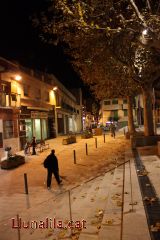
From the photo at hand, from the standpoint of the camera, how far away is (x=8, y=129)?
23688mm

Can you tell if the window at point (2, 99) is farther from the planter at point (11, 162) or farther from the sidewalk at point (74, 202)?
the sidewalk at point (74, 202)

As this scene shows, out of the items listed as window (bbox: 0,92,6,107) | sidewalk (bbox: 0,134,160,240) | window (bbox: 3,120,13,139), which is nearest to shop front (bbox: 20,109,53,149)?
window (bbox: 3,120,13,139)

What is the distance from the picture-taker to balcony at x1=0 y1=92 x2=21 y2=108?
22694 mm

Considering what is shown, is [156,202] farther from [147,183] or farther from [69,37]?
[69,37]

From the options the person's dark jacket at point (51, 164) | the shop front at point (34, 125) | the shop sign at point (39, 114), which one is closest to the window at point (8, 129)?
the shop front at point (34, 125)

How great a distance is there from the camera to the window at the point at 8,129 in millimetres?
22922

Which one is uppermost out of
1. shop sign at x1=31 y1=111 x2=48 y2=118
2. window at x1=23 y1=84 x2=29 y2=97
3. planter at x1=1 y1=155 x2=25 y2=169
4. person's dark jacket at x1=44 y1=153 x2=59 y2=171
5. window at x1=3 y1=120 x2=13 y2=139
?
window at x1=23 y1=84 x2=29 y2=97

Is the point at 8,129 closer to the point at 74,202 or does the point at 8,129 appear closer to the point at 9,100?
the point at 9,100

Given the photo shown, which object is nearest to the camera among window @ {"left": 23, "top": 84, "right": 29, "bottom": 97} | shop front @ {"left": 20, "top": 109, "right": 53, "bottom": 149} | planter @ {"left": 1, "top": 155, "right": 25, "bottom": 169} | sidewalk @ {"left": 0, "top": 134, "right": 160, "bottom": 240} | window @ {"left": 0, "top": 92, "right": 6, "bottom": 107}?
sidewalk @ {"left": 0, "top": 134, "right": 160, "bottom": 240}

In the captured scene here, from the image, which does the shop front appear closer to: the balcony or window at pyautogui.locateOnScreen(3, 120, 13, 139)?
the balcony

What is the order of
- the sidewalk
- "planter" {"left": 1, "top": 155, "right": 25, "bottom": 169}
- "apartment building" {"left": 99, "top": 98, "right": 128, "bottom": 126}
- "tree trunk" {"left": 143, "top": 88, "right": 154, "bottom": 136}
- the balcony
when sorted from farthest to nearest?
"apartment building" {"left": 99, "top": 98, "right": 128, "bottom": 126} < the balcony < "tree trunk" {"left": 143, "top": 88, "right": 154, "bottom": 136} < "planter" {"left": 1, "top": 155, "right": 25, "bottom": 169} < the sidewalk

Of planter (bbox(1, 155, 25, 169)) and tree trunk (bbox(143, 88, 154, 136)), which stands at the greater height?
tree trunk (bbox(143, 88, 154, 136))

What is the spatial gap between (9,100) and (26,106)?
444 centimetres

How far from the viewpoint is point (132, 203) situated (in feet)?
25.4
